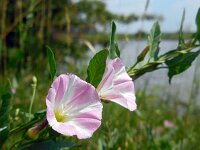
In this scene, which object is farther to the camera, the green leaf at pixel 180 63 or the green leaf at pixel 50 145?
the green leaf at pixel 180 63

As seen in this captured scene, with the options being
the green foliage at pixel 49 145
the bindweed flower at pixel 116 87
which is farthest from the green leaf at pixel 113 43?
the green foliage at pixel 49 145

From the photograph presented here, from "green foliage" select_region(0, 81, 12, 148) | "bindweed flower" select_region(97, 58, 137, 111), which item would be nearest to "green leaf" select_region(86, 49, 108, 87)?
"bindweed flower" select_region(97, 58, 137, 111)

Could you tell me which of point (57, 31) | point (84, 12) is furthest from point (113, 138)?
point (84, 12)

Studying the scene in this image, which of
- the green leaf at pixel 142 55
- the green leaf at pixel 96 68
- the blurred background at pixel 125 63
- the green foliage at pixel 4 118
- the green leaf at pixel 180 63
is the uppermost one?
the green leaf at pixel 96 68

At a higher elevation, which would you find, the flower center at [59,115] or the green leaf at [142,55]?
the green leaf at [142,55]

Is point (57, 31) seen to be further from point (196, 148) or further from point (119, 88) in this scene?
point (119, 88)

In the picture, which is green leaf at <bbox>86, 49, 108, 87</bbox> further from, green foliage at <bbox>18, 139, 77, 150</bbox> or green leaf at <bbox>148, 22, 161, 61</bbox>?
green leaf at <bbox>148, 22, 161, 61</bbox>

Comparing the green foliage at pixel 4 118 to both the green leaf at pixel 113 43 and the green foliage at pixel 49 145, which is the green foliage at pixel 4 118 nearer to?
the green foliage at pixel 49 145
